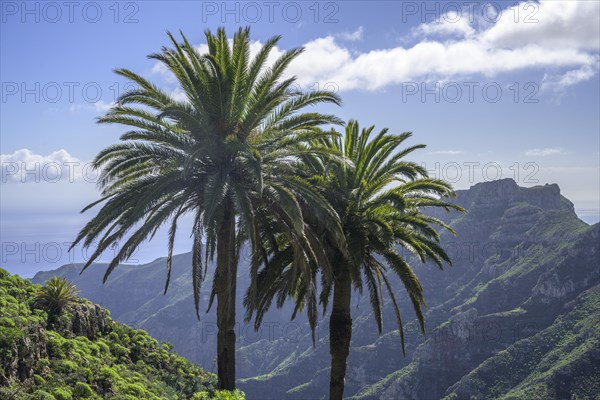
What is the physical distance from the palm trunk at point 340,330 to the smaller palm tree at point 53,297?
991 centimetres

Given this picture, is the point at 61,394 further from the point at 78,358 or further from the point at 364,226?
the point at 364,226

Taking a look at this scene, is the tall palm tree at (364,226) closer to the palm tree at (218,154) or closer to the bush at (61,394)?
the palm tree at (218,154)

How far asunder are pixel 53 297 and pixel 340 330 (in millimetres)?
10596

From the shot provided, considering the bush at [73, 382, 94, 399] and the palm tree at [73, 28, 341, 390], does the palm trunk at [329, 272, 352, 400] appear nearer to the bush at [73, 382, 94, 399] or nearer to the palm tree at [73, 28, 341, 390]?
the palm tree at [73, 28, 341, 390]

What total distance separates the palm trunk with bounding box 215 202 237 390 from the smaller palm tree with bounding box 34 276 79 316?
21.9ft

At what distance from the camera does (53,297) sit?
21.7 meters

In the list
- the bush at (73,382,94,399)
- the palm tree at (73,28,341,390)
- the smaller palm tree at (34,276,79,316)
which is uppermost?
the palm tree at (73,28,341,390)

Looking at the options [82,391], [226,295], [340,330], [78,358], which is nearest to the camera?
[82,391]

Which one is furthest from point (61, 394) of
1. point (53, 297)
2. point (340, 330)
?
point (340, 330)

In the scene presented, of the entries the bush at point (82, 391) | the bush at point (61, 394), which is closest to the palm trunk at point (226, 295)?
the bush at point (82, 391)

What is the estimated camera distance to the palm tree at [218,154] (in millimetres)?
17938

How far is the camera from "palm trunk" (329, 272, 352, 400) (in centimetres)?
2158

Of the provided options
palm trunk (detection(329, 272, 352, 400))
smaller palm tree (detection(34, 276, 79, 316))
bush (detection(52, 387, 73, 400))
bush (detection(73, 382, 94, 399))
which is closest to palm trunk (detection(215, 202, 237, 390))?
bush (detection(73, 382, 94, 399))

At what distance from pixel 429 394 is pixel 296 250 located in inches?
7358
